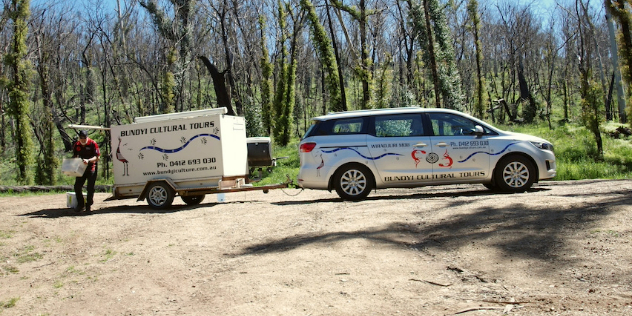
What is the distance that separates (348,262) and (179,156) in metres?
7.15

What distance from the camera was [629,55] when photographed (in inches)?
698

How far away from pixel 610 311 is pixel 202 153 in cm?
931

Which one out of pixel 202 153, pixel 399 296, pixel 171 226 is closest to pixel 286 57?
pixel 202 153

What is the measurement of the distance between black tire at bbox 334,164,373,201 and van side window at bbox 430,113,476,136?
5.47ft

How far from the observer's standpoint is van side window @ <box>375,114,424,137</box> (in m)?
10.9

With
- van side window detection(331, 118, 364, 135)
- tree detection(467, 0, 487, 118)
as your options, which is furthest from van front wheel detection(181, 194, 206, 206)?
tree detection(467, 0, 487, 118)

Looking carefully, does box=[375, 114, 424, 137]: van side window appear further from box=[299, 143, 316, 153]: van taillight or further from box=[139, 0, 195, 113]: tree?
box=[139, 0, 195, 113]: tree

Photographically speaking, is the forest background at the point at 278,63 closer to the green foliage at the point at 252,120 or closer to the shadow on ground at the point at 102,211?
the green foliage at the point at 252,120

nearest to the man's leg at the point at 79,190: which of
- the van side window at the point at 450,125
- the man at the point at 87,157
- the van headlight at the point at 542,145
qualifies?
the man at the point at 87,157

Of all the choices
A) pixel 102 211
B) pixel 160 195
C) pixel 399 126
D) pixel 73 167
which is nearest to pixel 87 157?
pixel 73 167

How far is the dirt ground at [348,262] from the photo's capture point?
486 cm

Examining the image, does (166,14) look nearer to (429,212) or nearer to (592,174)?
(592,174)

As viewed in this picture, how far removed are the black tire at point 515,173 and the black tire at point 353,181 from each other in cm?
261

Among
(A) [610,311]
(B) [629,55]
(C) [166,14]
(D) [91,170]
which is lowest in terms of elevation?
(A) [610,311]
